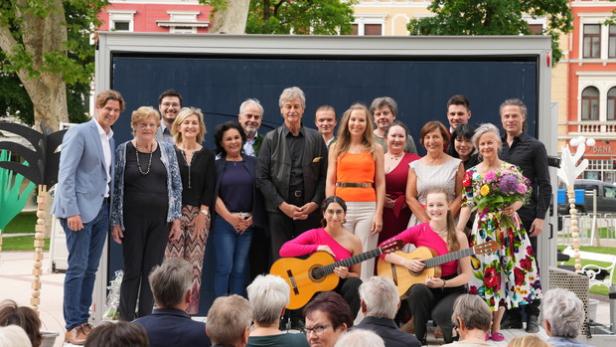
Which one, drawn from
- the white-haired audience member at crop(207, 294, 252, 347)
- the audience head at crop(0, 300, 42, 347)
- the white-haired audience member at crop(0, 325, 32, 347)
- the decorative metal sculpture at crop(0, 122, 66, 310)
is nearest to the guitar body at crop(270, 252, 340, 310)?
the decorative metal sculpture at crop(0, 122, 66, 310)

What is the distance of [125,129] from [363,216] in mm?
2180

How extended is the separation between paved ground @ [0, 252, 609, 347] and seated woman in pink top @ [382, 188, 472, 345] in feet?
1.83

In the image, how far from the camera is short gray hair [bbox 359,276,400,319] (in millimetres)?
6176

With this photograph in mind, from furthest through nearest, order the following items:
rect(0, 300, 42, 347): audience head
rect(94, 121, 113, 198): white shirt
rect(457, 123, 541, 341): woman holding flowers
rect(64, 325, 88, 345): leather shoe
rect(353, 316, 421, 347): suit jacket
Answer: rect(457, 123, 541, 341): woman holding flowers
rect(94, 121, 113, 198): white shirt
rect(64, 325, 88, 345): leather shoe
rect(353, 316, 421, 347): suit jacket
rect(0, 300, 42, 347): audience head

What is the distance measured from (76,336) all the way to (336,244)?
202cm

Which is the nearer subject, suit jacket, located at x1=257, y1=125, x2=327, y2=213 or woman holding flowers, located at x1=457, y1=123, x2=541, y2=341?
woman holding flowers, located at x1=457, y1=123, x2=541, y2=341

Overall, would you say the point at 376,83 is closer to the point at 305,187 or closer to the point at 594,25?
the point at 305,187

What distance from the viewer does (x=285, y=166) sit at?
8766mm

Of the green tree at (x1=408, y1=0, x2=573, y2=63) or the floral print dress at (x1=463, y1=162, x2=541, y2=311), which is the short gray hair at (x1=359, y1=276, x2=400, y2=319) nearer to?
the floral print dress at (x1=463, y1=162, x2=541, y2=311)

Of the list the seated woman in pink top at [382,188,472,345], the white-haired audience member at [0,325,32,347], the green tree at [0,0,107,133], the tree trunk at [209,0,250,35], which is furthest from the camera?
the green tree at [0,0,107,133]

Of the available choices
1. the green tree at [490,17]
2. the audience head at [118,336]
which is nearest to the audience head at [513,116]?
the audience head at [118,336]

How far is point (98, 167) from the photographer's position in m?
8.03

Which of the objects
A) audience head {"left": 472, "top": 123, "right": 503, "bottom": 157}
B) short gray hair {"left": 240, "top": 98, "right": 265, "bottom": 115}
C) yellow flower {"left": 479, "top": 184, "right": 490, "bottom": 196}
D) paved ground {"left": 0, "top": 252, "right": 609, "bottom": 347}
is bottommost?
paved ground {"left": 0, "top": 252, "right": 609, "bottom": 347}

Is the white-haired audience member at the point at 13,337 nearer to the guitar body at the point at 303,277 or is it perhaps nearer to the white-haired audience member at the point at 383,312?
the white-haired audience member at the point at 383,312
